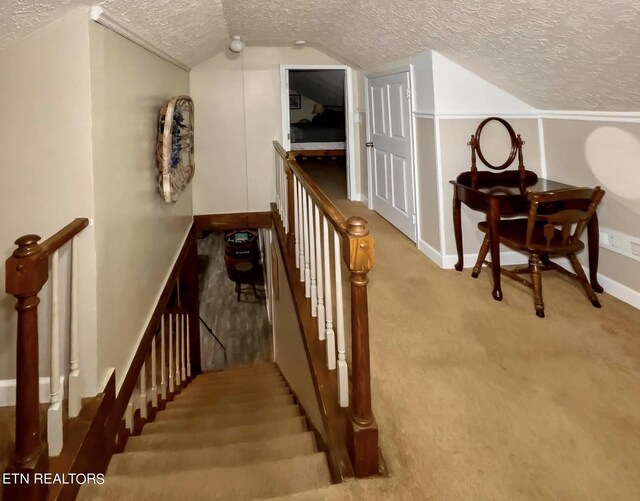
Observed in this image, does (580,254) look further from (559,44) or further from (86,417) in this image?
(86,417)

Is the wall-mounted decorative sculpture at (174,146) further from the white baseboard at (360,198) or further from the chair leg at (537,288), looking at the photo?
the chair leg at (537,288)

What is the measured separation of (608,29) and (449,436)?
6.05ft

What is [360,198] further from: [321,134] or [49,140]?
[49,140]

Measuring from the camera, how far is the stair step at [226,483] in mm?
1535

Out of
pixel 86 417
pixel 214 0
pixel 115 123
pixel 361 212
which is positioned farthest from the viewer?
pixel 361 212

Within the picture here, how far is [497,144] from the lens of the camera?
10.7ft

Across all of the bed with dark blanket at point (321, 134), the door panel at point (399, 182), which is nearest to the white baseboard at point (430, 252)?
the door panel at point (399, 182)

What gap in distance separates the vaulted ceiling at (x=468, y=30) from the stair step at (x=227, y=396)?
8.43 ft

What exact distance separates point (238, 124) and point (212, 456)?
3.87 meters

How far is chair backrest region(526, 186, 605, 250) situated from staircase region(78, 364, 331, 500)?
164cm

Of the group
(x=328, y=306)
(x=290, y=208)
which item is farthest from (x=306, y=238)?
(x=290, y=208)

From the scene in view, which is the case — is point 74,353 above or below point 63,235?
below

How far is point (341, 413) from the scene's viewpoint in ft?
5.43

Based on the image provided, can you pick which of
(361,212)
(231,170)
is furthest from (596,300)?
(231,170)
